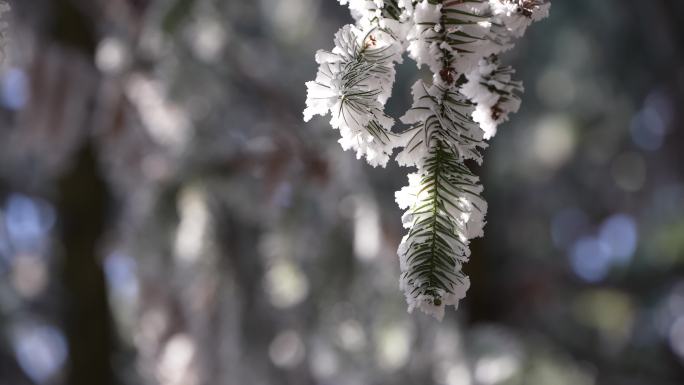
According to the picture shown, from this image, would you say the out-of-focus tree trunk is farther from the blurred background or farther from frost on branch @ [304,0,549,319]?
frost on branch @ [304,0,549,319]

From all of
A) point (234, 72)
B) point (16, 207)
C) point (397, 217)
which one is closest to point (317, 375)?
point (397, 217)

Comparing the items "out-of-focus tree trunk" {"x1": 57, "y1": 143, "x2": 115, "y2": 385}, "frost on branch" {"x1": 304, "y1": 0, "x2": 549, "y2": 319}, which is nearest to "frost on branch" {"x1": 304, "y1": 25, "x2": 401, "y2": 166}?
"frost on branch" {"x1": 304, "y1": 0, "x2": 549, "y2": 319}

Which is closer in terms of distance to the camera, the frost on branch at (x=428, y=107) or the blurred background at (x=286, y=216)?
the frost on branch at (x=428, y=107)

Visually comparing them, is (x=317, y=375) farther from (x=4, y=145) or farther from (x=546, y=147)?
(x=4, y=145)

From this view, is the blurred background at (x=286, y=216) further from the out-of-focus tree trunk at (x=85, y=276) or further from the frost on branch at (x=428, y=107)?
the frost on branch at (x=428, y=107)

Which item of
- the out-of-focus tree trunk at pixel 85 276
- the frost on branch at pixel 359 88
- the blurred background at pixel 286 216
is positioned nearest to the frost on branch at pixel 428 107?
the frost on branch at pixel 359 88

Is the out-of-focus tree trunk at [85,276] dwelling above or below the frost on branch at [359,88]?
above

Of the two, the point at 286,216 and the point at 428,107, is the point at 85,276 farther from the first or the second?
the point at 428,107
